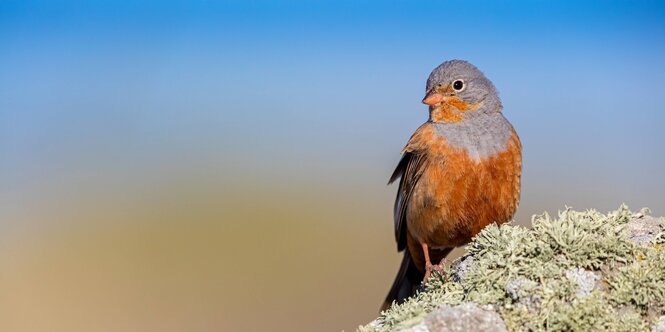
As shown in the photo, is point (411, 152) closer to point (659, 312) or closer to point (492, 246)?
point (492, 246)

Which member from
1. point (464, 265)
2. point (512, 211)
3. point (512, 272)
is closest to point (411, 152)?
point (512, 211)

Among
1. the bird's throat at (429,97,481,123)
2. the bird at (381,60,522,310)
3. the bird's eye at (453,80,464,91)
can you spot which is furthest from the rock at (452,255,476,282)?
the bird's eye at (453,80,464,91)

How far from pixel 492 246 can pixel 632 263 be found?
0.66m

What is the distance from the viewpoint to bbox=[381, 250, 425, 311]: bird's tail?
598 centimetres

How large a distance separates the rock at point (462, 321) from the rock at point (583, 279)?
0.39 meters

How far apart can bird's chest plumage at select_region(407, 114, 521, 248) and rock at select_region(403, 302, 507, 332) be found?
8.96 feet

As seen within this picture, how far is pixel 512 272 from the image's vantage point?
334 cm

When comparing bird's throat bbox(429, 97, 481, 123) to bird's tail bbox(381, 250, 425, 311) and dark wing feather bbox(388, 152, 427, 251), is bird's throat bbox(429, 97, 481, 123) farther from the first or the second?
bird's tail bbox(381, 250, 425, 311)

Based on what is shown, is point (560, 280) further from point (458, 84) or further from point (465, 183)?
point (458, 84)

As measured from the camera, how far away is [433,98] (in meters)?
6.35

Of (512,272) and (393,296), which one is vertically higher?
(512,272)

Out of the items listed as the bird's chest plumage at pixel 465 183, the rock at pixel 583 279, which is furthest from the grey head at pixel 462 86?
the rock at pixel 583 279

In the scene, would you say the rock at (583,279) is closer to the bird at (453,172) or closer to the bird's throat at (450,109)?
the bird at (453,172)

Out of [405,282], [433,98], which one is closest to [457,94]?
[433,98]
